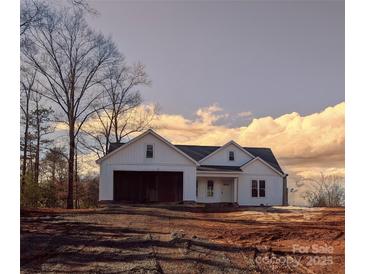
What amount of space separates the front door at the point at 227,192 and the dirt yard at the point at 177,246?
20.7ft

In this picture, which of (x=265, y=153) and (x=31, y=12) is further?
(x=265, y=153)

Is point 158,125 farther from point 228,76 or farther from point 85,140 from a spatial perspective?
point 228,76

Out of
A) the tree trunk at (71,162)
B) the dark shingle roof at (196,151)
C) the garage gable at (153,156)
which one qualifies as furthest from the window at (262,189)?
the tree trunk at (71,162)

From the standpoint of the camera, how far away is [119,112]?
7289 millimetres

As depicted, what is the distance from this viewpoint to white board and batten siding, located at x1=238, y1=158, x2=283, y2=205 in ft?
43.2

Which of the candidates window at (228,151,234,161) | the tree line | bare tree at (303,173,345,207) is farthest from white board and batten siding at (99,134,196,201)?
bare tree at (303,173,345,207)

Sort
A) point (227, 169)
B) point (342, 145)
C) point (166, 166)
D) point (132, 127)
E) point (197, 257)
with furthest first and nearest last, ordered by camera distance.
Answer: point (227, 169) → point (166, 166) → point (132, 127) → point (342, 145) → point (197, 257)

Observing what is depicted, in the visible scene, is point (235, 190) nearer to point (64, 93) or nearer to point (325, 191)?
point (325, 191)

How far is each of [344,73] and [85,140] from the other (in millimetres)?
4810

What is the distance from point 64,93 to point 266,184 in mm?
Answer: 8154

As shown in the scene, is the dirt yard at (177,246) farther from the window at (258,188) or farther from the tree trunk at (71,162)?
the window at (258,188)

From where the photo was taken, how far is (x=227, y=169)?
13.1 meters

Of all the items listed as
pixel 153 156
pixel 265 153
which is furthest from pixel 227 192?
pixel 265 153
